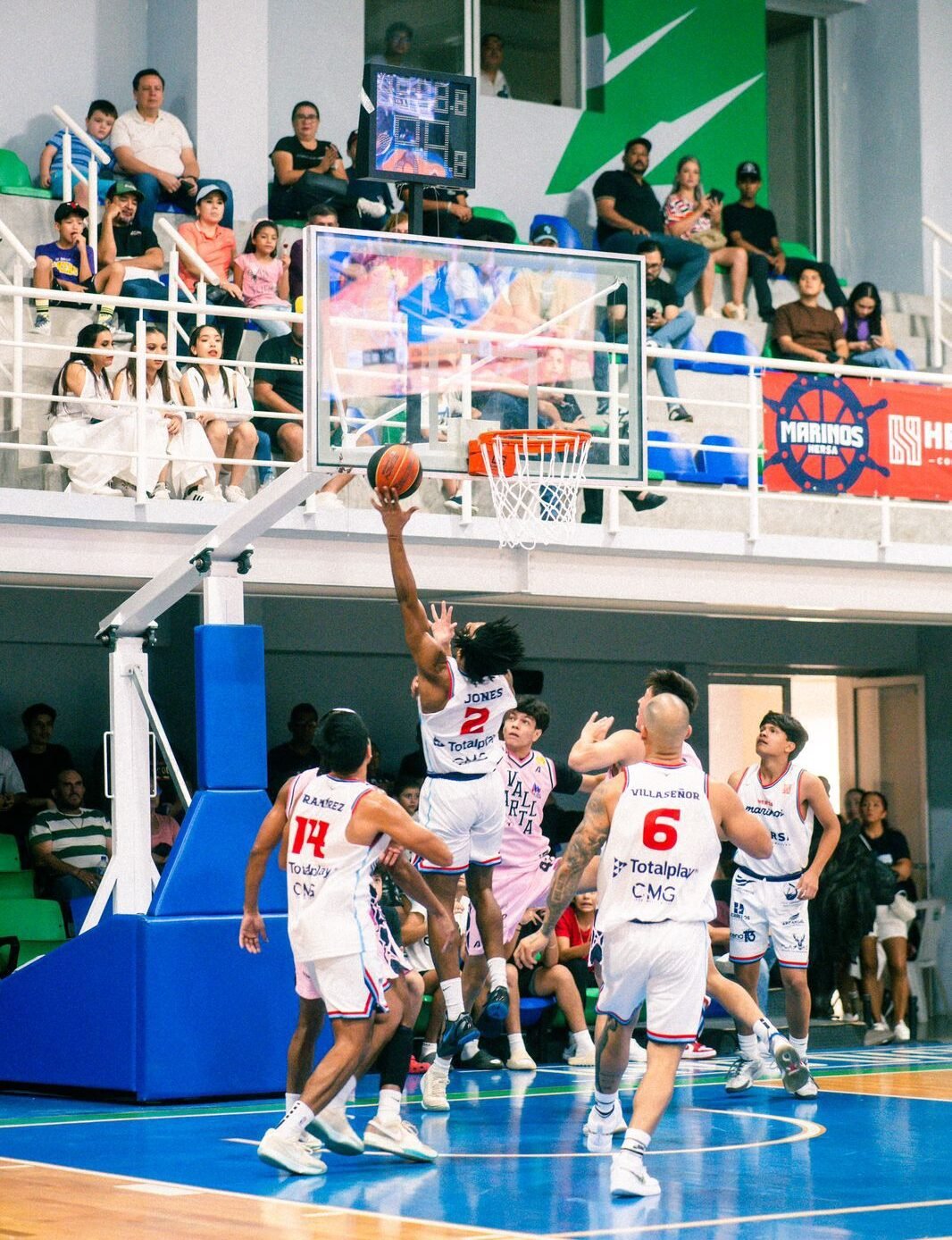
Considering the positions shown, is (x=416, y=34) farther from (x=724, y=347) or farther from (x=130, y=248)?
(x=130, y=248)

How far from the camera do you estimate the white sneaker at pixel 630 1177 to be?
722 centimetres

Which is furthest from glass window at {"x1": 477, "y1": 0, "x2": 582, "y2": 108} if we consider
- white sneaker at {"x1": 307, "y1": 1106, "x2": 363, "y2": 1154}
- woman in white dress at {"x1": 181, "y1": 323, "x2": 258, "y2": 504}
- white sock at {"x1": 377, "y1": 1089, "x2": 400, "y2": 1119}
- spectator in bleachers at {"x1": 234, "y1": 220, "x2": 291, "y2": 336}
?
white sneaker at {"x1": 307, "y1": 1106, "x2": 363, "y2": 1154}

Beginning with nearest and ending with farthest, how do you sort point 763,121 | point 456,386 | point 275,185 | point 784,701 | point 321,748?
point 321,748
point 456,386
point 275,185
point 784,701
point 763,121

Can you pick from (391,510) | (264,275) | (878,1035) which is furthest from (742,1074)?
(264,275)

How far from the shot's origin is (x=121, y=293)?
14258 millimetres

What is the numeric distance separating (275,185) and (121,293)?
2.73m

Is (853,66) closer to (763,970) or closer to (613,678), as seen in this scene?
(613,678)

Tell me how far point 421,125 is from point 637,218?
23.0 ft

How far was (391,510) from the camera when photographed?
9031 millimetres

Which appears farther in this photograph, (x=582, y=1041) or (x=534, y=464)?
(x=582, y=1041)

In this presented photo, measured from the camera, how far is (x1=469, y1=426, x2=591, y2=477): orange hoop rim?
1038cm

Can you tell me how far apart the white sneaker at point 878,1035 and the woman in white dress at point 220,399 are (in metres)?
5.98

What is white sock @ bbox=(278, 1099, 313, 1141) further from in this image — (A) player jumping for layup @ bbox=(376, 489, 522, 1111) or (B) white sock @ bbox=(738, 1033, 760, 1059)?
(B) white sock @ bbox=(738, 1033, 760, 1059)

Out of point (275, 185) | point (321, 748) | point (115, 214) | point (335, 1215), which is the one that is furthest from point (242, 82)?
point (335, 1215)
